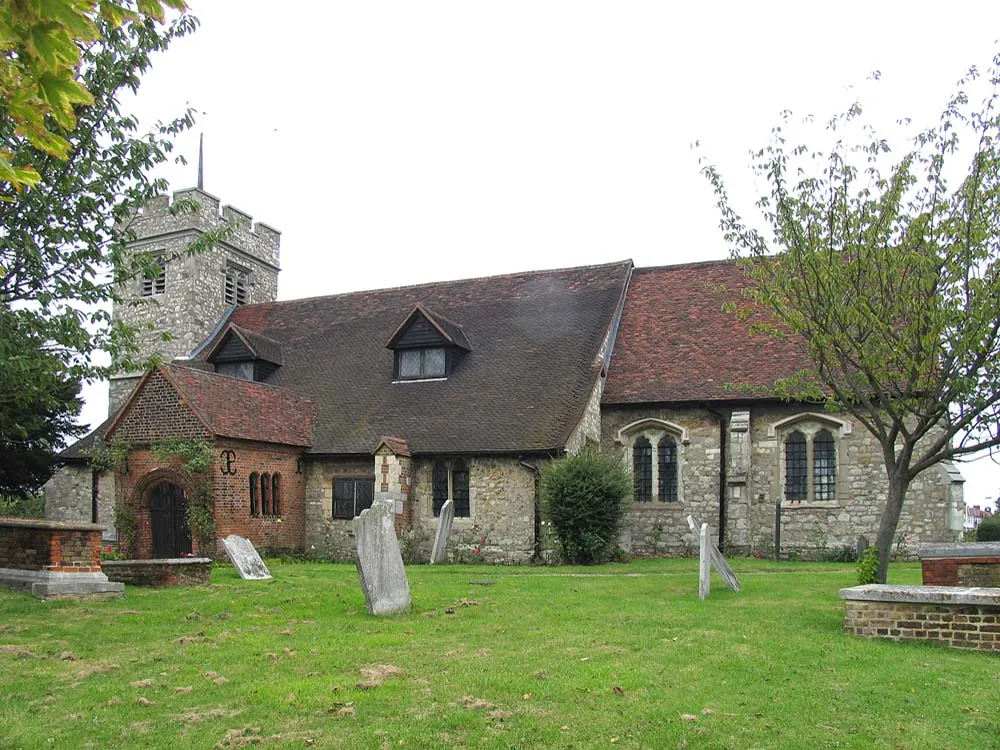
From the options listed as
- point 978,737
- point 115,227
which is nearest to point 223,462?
point 115,227

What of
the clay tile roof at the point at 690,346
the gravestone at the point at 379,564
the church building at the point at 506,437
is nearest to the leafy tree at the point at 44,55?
the gravestone at the point at 379,564

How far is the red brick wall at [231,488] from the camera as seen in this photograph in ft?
65.9

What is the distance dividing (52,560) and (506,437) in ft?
36.7

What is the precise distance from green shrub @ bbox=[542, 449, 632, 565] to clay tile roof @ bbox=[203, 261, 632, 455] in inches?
32.8

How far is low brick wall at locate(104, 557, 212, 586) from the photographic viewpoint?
14219 mm

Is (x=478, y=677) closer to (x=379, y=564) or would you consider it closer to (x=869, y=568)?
(x=379, y=564)

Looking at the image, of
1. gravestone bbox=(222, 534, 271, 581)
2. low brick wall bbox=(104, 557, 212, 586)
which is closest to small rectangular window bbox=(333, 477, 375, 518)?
gravestone bbox=(222, 534, 271, 581)

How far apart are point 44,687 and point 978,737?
7.50 m

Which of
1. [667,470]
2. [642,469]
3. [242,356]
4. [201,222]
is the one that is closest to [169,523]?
[242,356]

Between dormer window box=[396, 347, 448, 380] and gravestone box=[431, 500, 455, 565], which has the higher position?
dormer window box=[396, 347, 448, 380]

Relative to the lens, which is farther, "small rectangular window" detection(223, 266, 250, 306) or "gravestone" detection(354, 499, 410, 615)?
"small rectangular window" detection(223, 266, 250, 306)

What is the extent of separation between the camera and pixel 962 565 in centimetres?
1031

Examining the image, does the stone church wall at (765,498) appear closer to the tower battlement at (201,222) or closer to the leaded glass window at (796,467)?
the leaded glass window at (796,467)

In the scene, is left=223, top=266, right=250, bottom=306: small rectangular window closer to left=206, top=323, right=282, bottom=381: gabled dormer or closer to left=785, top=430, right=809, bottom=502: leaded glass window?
left=206, top=323, right=282, bottom=381: gabled dormer
